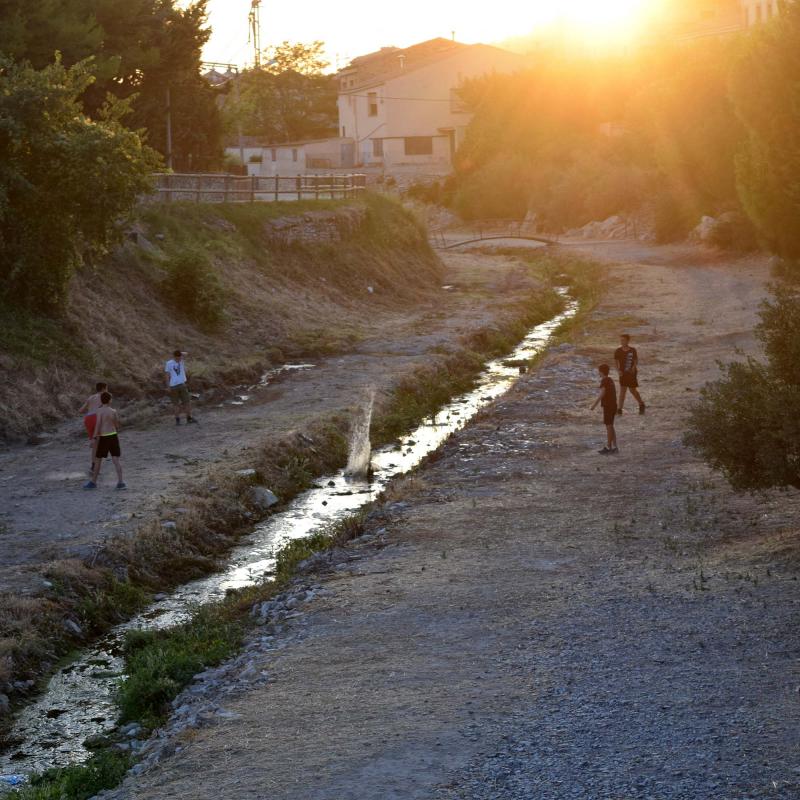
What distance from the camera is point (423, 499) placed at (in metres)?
18.6

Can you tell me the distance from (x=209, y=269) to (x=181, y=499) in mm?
18884

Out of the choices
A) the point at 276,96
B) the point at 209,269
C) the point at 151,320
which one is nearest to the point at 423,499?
the point at 151,320

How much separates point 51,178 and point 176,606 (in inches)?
581

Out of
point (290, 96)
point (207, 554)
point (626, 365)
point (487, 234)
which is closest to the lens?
point (207, 554)

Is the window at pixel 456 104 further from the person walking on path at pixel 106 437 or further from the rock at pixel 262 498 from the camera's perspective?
the person walking on path at pixel 106 437

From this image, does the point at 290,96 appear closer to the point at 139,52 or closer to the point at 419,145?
the point at 419,145

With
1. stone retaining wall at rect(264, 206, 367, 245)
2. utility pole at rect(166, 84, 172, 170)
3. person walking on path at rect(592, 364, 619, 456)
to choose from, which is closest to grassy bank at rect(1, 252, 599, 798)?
person walking on path at rect(592, 364, 619, 456)

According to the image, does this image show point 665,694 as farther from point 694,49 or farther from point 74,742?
point 694,49

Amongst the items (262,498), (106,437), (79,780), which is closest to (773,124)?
(262,498)

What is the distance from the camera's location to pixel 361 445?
24.2 m

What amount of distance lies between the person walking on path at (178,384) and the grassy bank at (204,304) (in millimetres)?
2418

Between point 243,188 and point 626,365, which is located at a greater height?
point 243,188

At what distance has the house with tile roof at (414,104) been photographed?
8981cm

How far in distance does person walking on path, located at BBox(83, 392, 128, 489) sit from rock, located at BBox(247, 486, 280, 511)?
2.11 meters
